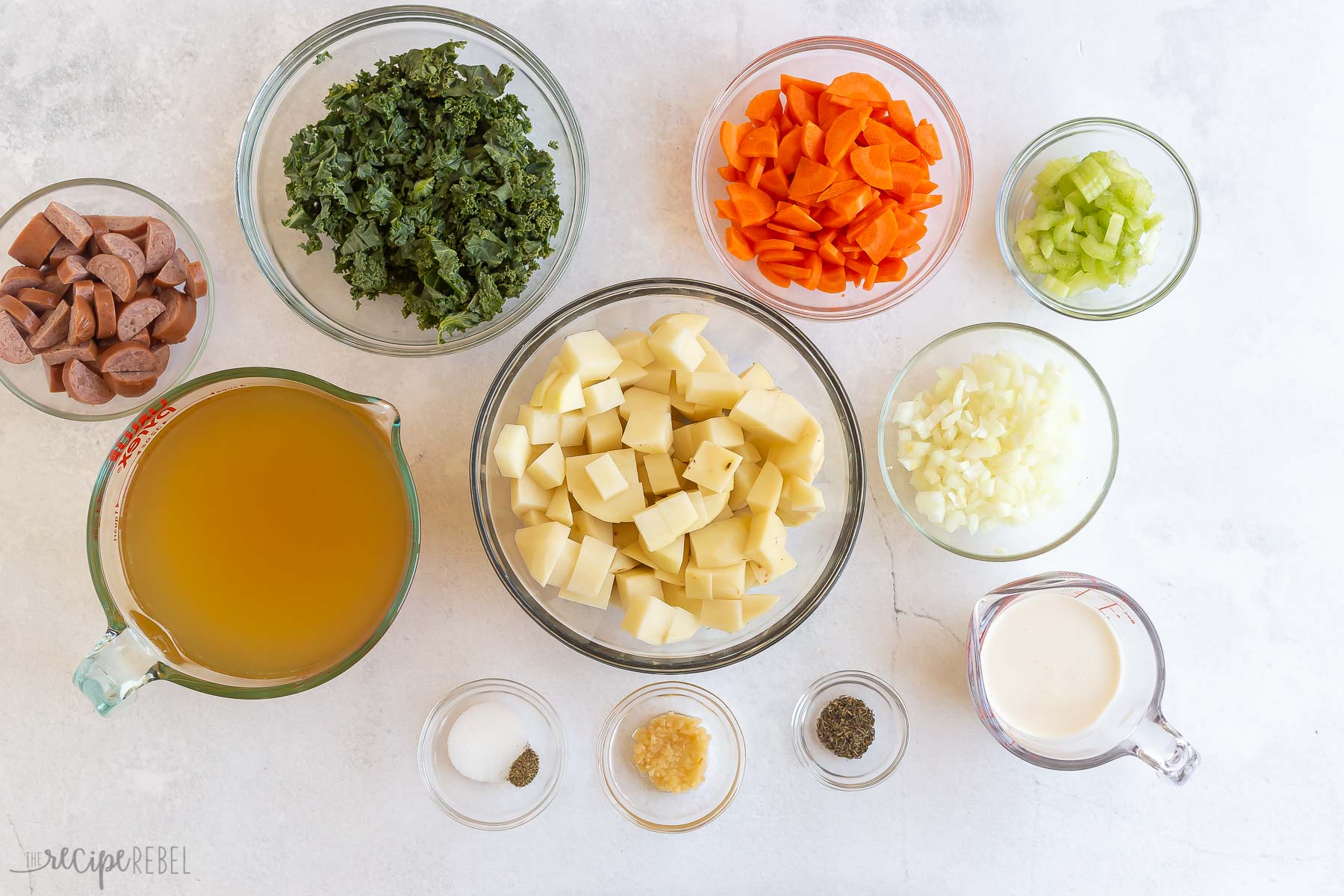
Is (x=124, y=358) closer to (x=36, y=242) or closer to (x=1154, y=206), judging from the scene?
(x=36, y=242)

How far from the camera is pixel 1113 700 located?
1965 mm

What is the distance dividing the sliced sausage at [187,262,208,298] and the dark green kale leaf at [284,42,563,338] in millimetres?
297

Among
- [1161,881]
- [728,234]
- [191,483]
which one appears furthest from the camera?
[1161,881]

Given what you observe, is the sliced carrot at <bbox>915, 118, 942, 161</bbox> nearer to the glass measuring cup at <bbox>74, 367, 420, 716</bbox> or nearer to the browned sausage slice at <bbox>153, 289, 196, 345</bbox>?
the glass measuring cup at <bbox>74, 367, 420, 716</bbox>

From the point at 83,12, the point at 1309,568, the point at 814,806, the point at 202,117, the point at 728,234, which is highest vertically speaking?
the point at 83,12

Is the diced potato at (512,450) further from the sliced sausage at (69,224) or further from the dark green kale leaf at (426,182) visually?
the sliced sausage at (69,224)

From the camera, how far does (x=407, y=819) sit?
1.97 metres

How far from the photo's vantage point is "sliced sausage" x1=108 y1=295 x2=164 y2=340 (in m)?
1.74

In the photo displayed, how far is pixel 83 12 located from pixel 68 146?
0.31 metres

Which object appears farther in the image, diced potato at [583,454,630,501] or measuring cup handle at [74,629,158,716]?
diced potato at [583,454,630,501]

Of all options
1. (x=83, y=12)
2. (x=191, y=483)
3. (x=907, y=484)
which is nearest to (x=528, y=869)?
(x=191, y=483)

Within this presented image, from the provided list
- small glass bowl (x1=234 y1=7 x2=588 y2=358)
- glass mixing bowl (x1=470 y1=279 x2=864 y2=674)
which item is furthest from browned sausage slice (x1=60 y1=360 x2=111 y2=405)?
glass mixing bowl (x1=470 y1=279 x2=864 y2=674)

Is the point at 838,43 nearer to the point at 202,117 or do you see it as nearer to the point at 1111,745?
the point at 202,117

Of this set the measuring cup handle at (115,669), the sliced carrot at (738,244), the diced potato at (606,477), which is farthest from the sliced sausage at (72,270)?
the sliced carrot at (738,244)
